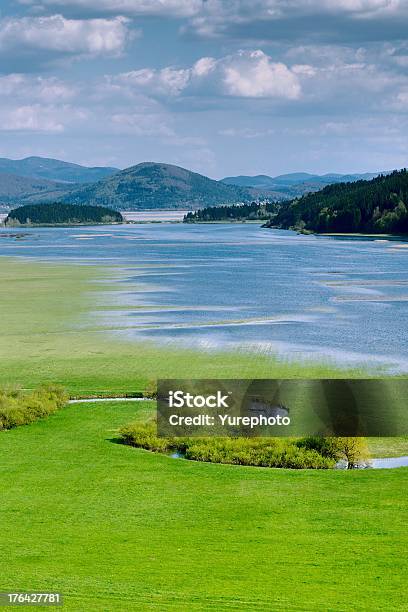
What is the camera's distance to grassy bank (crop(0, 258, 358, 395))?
2361 inches

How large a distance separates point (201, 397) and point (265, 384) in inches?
264

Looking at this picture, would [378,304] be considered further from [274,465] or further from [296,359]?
[274,465]

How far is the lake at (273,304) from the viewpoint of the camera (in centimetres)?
7138

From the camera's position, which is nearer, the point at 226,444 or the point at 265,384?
the point at 226,444

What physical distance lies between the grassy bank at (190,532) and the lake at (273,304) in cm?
2387

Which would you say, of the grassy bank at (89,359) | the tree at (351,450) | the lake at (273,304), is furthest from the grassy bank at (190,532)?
the lake at (273,304)

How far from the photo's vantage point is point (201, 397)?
51625 millimetres

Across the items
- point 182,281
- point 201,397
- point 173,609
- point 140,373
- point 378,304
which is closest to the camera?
point 173,609

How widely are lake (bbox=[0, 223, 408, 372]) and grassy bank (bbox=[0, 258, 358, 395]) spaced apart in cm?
307

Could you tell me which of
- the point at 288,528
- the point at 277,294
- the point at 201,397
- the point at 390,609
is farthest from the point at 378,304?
the point at 390,609

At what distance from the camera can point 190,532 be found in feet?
110

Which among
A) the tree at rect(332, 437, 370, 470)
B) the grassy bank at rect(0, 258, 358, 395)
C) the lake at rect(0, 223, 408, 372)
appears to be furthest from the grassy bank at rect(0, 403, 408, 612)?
the lake at rect(0, 223, 408, 372)

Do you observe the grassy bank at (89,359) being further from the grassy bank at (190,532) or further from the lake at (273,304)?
the grassy bank at (190,532)

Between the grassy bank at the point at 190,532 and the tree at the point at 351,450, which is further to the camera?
the tree at the point at 351,450
